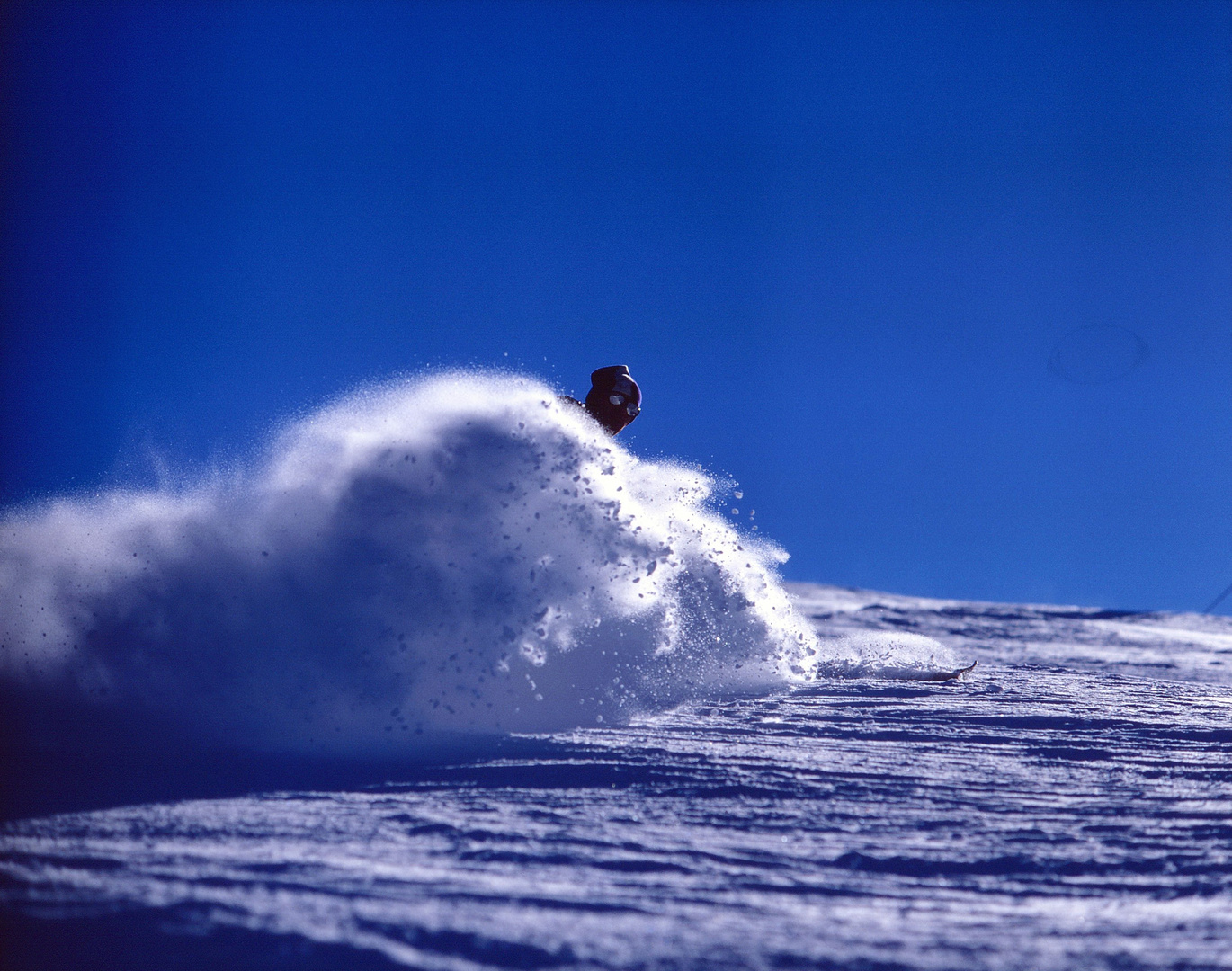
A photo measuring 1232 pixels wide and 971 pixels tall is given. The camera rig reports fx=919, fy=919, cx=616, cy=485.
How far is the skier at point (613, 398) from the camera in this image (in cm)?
658

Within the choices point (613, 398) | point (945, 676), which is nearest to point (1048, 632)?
point (945, 676)

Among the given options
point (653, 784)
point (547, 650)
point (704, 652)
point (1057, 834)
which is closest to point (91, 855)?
point (653, 784)

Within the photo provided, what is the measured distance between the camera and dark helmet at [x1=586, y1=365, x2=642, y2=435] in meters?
6.58

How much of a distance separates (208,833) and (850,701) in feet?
11.9

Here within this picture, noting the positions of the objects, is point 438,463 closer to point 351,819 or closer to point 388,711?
point 388,711

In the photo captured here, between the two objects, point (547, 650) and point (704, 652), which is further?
point (704, 652)

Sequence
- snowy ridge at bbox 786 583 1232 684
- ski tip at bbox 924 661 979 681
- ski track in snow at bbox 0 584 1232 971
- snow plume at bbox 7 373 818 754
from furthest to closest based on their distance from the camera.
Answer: snowy ridge at bbox 786 583 1232 684 < ski tip at bbox 924 661 979 681 < snow plume at bbox 7 373 818 754 < ski track in snow at bbox 0 584 1232 971

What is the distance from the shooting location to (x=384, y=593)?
4.54 metres

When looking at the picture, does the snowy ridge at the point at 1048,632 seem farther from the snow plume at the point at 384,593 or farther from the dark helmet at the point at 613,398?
the snow plume at the point at 384,593

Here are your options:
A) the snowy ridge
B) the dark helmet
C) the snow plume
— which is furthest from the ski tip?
the dark helmet

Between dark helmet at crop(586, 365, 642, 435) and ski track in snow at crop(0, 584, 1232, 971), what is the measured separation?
8.81ft

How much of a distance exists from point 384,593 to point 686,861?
7.90 feet

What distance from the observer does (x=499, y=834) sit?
279 centimetres

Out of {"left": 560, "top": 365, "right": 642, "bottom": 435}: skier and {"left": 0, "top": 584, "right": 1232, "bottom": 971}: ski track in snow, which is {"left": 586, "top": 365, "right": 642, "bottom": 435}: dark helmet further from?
{"left": 0, "top": 584, "right": 1232, "bottom": 971}: ski track in snow
